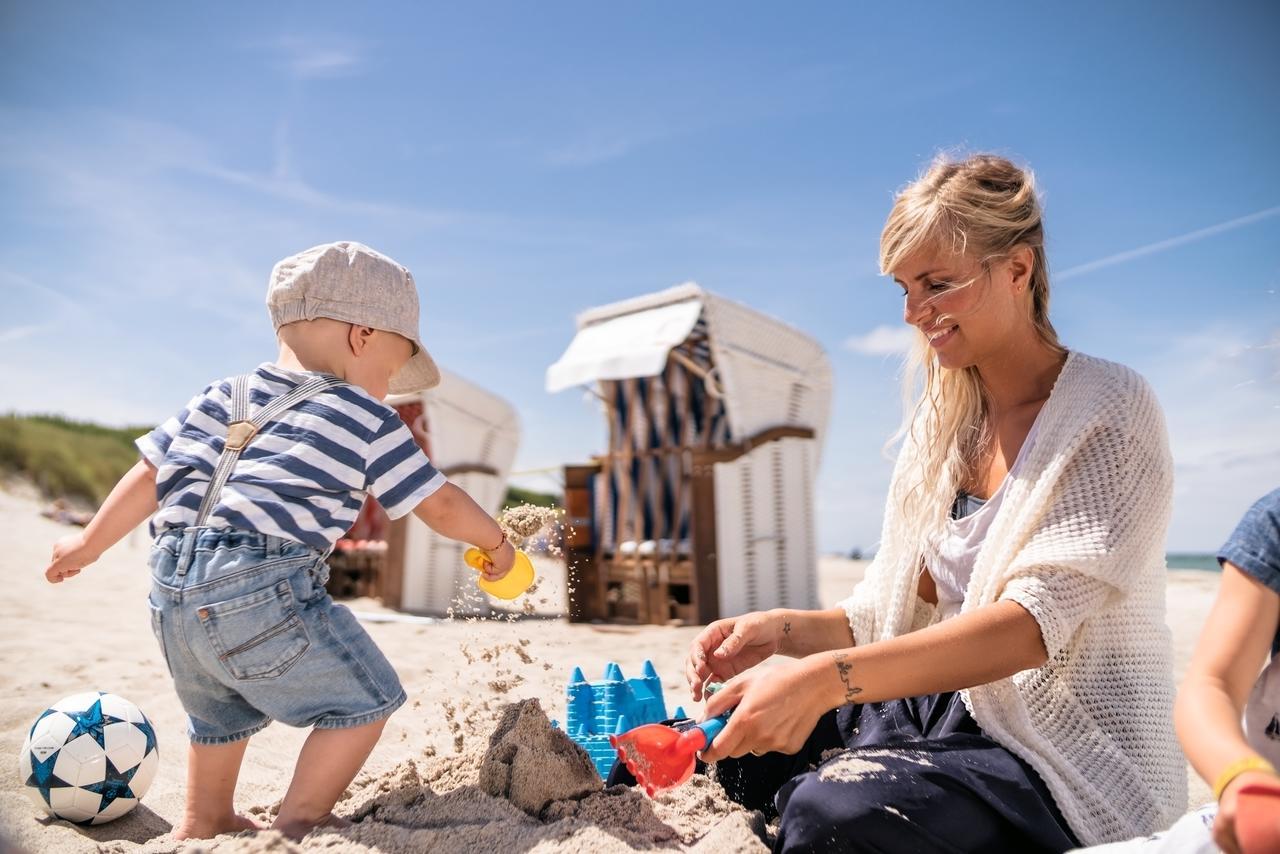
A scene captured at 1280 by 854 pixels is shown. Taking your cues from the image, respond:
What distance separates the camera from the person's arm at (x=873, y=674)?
130 cm

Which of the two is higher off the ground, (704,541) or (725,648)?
(704,541)

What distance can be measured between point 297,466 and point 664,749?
925 millimetres

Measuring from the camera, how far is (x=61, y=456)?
18.2 meters

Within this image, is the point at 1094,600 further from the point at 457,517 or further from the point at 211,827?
the point at 211,827

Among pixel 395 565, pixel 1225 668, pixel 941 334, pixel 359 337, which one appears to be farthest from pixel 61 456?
pixel 1225 668

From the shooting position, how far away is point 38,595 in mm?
6281

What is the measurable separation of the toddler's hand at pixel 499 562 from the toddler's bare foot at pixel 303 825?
1.92 feet

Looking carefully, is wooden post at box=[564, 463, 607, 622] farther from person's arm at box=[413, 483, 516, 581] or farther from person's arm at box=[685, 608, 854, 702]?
person's arm at box=[685, 608, 854, 702]

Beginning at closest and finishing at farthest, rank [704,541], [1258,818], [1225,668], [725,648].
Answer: [1258,818], [1225,668], [725,648], [704,541]

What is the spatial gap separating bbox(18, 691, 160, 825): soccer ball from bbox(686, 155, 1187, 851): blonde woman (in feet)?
4.34

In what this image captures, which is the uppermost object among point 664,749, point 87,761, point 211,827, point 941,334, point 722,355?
point 722,355

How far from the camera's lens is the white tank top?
65.4 inches

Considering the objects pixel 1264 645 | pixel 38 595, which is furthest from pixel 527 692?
pixel 38 595

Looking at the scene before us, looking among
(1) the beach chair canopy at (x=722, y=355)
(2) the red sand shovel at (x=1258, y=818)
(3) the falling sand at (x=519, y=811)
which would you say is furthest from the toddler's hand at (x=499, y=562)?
(1) the beach chair canopy at (x=722, y=355)
